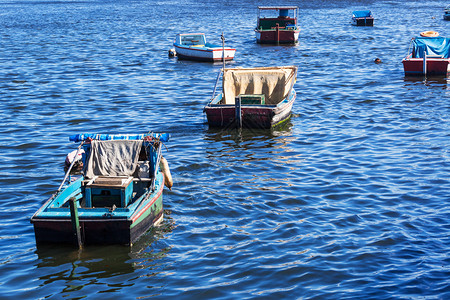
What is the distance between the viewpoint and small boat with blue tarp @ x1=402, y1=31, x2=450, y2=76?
39344 millimetres

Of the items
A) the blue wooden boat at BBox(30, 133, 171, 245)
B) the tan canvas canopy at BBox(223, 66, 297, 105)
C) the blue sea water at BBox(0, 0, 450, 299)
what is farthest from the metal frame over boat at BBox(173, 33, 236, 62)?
the blue wooden boat at BBox(30, 133, 171, 245)

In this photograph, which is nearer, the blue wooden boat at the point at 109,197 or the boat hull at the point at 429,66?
the blue wooden boat at the point at 109,197

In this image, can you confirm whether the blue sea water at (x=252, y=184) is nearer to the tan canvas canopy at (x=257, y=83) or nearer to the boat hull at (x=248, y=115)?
the boat hull at (x=248, y=115)

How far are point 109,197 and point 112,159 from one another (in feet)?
5.48

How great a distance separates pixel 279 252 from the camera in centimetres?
1599

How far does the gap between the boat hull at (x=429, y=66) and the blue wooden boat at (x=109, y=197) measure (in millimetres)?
26102

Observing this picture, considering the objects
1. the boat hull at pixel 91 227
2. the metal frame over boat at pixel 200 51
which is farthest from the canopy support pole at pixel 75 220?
the metal frame over boat at pixel 200 51

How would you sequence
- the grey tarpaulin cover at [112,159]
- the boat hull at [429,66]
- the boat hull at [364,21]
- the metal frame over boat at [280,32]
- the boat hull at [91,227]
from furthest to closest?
the boat hull at [364,21], the metal frame over boat at [280,32], the boat hull at [429,66], the grey tarpaulin cover at [112,159], the boat hull at [91,227]

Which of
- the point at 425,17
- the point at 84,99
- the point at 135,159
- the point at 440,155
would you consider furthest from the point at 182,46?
the point at 425,17

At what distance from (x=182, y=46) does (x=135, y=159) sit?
1315 inches

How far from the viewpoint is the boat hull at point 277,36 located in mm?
59281

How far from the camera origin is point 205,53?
4866cm

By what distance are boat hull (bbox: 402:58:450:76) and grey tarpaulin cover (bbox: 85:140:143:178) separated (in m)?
27.1

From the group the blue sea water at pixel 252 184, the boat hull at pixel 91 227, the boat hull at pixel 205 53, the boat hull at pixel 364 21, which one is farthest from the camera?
the boat hull at pixel 364 21
